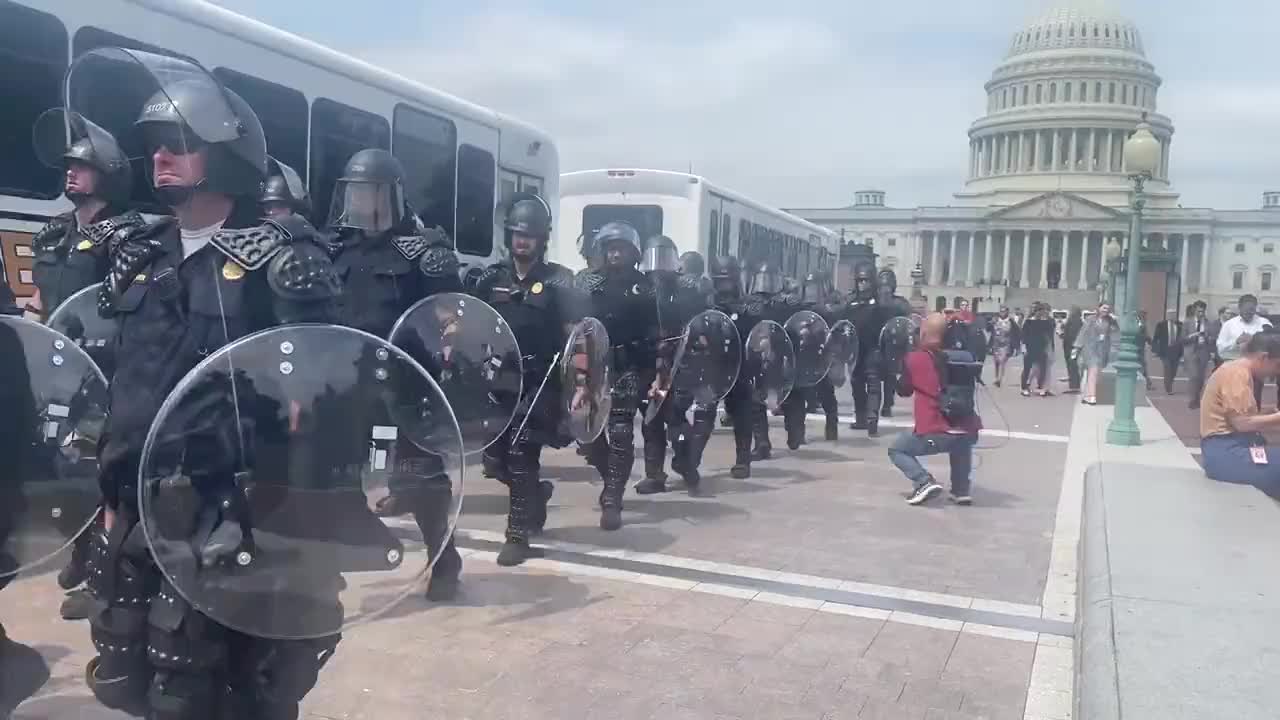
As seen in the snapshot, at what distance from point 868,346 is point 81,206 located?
8.88m

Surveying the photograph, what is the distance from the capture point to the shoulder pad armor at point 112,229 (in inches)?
119

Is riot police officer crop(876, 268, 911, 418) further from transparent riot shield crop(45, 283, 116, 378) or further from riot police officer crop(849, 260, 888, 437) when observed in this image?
transparent riot shield crop(45, 283, 116, 378)

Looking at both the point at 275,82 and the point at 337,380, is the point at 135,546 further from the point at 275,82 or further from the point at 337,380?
the point at 275,82

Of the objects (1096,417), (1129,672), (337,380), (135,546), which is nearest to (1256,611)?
(1129,672)

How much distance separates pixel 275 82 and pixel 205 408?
6428 mm

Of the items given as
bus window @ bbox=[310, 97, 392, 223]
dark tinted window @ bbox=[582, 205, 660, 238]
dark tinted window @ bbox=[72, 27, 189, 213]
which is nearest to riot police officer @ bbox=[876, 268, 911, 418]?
dark tinted window @ bbox=[582, 205, 660, 238]

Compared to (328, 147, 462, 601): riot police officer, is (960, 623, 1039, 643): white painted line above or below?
below

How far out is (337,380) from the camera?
8.80 ft

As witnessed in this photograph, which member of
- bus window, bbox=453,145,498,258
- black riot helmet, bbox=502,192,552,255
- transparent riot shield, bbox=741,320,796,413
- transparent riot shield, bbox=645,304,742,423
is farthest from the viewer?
bus window, bbox=453,145,498,258

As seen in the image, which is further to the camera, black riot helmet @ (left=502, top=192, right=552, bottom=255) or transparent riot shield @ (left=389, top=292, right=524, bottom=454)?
black riot helmet @ (left=502, top=192, right=552, bottom=255)

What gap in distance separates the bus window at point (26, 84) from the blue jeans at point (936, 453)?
6120mm

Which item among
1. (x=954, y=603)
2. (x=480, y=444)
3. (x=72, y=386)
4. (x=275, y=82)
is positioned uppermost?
(x=275, y=82)

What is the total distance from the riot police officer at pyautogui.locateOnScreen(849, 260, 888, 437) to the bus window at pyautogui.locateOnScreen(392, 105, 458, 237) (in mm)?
4787

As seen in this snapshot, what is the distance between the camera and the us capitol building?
9212 centimetres
